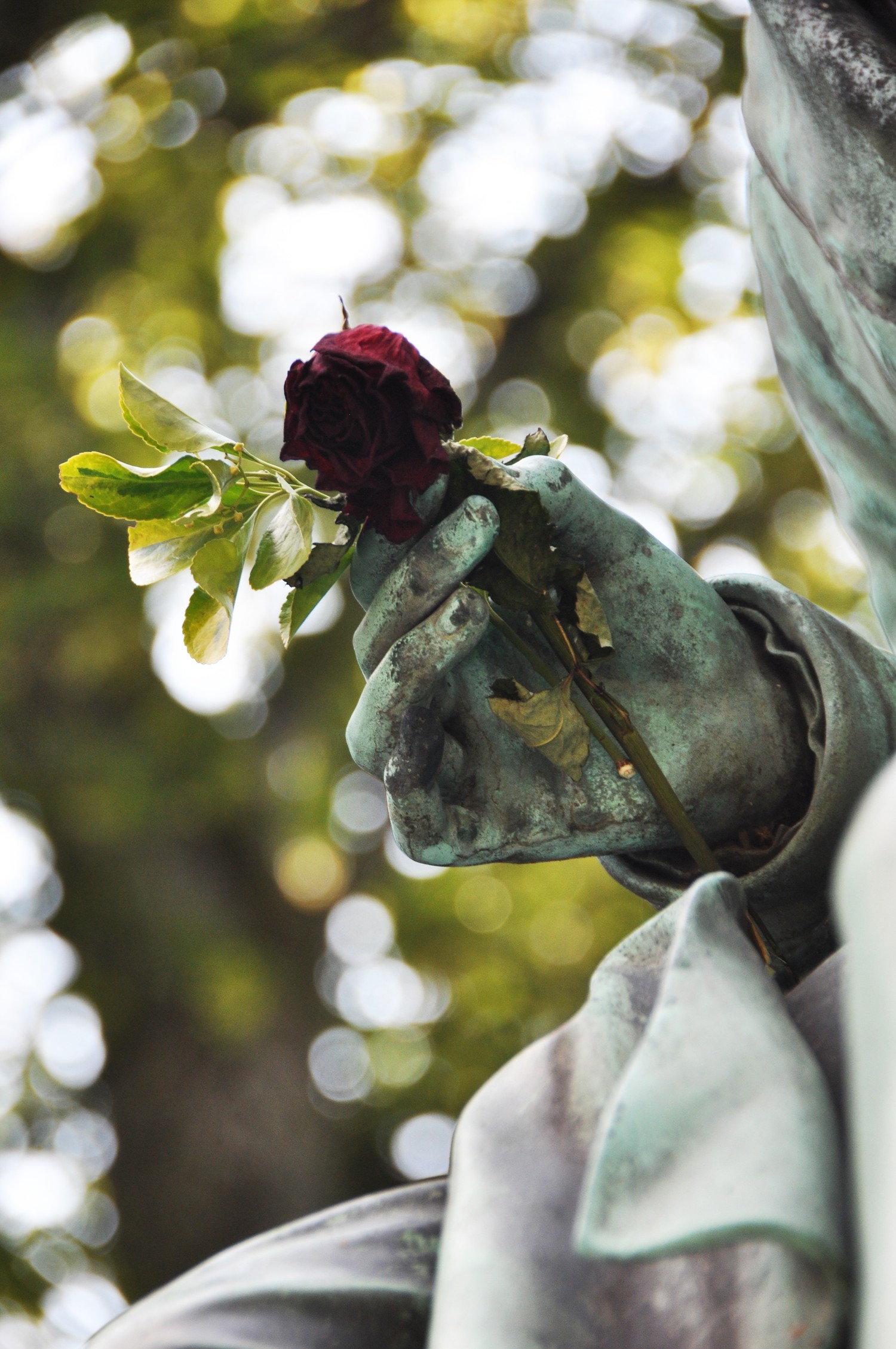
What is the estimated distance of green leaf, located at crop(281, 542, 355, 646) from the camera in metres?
0.98

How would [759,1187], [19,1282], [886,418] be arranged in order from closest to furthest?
1. [759,1187]
2. [886,418]
3. [19,1282]

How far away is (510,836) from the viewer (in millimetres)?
1077

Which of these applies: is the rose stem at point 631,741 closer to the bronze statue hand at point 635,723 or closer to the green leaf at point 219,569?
the bronze statue hand at point 635,723

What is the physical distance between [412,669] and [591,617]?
0.15 metres

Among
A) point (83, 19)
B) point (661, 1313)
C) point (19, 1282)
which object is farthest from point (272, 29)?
point (661, 1313)

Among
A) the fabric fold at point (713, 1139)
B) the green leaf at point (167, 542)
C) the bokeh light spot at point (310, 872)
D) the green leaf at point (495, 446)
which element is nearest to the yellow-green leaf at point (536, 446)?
the green leaf at point (495, 446)

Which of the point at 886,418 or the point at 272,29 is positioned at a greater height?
the point at 886,418

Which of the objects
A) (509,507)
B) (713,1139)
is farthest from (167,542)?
(713,1139)

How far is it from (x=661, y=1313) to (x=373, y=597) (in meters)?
0.52

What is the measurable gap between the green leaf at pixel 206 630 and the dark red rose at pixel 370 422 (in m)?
0.14

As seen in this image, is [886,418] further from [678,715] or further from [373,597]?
[373,597]

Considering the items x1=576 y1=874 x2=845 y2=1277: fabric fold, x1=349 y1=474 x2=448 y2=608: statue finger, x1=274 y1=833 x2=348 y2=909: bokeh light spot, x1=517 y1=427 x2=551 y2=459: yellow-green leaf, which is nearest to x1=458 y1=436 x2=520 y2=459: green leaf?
x1=517 y1=427 x2=551 y2=459: yellow-green leaf

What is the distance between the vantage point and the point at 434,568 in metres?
0.93

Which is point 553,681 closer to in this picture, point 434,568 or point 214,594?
point 434,568
